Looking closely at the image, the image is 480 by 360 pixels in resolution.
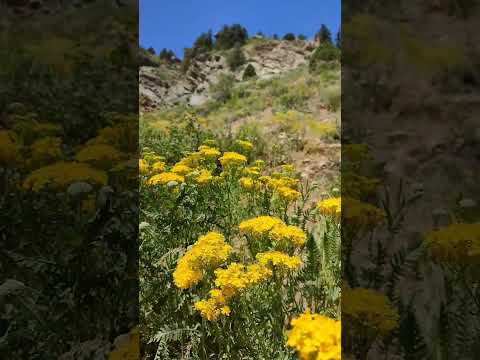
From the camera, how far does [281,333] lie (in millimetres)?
1468

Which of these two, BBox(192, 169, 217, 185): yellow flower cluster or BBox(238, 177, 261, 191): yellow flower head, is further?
BBox(238, 177, 261, 191): yellow flower head

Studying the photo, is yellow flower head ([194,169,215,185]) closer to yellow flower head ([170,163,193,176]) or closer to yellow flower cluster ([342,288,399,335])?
yellow flower head ([170,163,193,176])

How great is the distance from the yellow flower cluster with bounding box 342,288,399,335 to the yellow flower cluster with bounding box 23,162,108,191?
3.19ft

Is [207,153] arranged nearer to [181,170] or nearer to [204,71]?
[181,170]

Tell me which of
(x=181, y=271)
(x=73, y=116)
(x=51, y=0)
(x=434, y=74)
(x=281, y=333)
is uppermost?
(x=51, y=0)

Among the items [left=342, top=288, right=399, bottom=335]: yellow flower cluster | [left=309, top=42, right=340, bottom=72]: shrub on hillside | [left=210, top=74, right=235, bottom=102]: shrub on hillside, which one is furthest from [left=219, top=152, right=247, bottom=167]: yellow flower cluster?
[left=309, top=42, right=340, bottom=72]: shrub on hillside

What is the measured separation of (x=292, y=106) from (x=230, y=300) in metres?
7.04

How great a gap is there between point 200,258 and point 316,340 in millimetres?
679

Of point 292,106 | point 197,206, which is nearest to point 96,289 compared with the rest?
point 197,206

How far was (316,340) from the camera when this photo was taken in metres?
0.78

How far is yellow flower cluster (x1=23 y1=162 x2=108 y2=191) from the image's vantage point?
1540 mm

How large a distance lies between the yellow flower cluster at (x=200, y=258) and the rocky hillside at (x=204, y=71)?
1131 centimetres

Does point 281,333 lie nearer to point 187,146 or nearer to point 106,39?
point 187,146

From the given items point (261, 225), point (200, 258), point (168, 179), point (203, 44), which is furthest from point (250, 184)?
point (203, 44)
